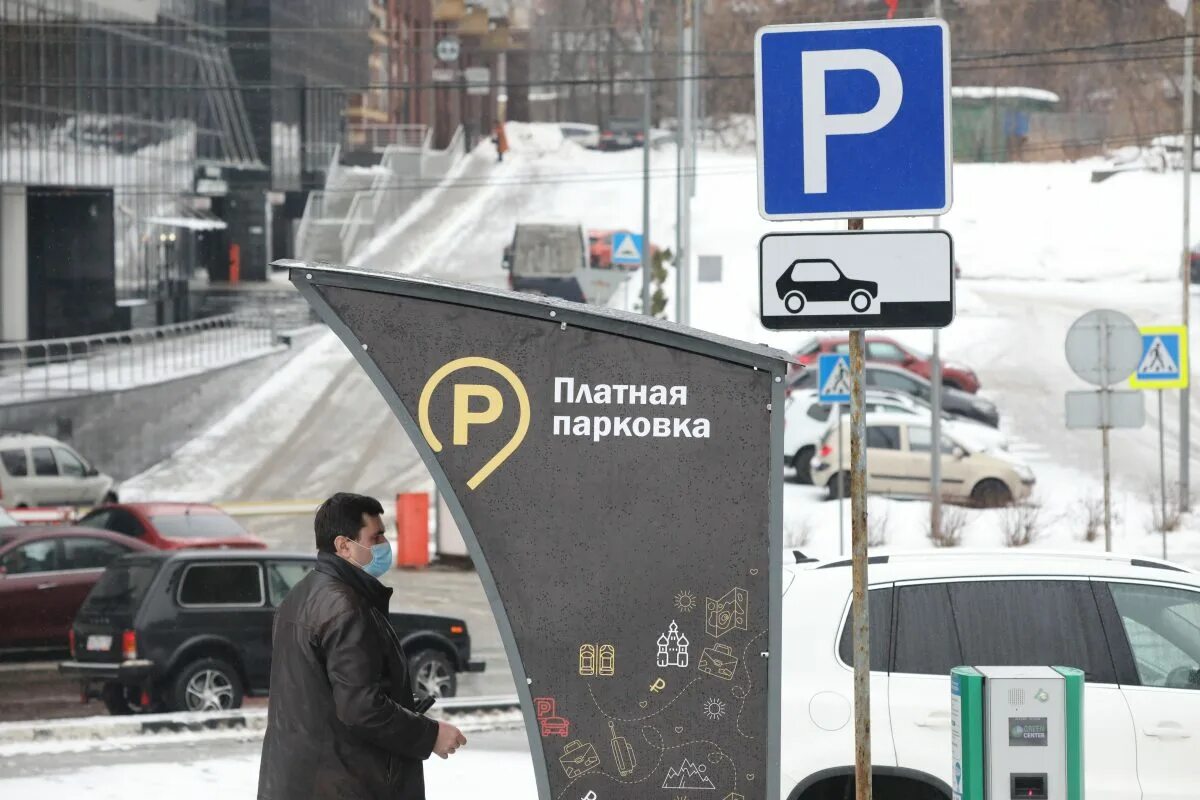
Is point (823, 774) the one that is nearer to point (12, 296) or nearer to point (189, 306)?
point (12, 296)

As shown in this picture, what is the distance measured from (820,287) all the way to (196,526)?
55.4 ft

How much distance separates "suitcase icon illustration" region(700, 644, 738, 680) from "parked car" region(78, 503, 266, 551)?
51.4 feet

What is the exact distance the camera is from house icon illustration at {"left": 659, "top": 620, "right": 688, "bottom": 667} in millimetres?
4863

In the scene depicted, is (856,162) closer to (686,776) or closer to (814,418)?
(686,776)

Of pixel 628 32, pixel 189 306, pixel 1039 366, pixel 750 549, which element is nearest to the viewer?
pixel 750 549

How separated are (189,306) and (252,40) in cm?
936

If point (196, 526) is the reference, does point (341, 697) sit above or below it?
above

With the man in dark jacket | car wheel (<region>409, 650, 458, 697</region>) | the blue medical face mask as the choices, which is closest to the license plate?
car wheel (<region>409, 650, 458, 697</region>)

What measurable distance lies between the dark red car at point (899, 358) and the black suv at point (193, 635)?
72.3ft

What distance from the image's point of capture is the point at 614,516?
4898 mm

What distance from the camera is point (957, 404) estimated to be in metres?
35.6

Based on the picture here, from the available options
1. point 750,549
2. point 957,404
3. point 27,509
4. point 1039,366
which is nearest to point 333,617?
A: point 750,549

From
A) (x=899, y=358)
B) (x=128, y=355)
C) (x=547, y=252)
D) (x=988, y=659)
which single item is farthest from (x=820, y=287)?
(x=547, y=252)

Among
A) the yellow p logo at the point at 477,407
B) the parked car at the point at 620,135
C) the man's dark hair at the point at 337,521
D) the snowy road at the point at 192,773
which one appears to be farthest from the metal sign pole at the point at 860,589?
the parked car at the point at 620,135
